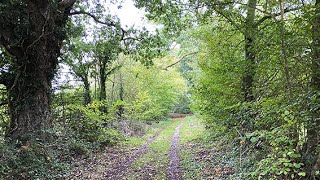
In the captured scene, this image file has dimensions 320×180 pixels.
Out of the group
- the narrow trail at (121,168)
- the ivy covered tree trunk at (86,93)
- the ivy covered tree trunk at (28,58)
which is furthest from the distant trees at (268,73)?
the ivy covered tree trunk at (86,93)

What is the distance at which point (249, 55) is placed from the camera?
6668mm

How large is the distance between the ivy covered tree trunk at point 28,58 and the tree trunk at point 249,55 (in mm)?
6020

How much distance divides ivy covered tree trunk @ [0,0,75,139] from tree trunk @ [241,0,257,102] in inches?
237

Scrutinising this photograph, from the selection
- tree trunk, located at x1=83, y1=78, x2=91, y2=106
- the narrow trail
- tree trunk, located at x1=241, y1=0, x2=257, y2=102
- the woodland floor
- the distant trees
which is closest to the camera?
the distant trees

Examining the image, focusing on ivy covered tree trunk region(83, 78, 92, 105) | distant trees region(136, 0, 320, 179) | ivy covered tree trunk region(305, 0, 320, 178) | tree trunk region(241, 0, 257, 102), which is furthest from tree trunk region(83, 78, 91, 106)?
ivy covered tree trunk region(305, 0, 320, 178)

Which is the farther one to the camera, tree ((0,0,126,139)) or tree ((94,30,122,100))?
tree ((94,30,122,100))

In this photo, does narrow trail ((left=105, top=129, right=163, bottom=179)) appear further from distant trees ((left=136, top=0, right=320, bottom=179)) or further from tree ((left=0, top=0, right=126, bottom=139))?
distant trees ((left=136, top=0, right=320, bottom=179))

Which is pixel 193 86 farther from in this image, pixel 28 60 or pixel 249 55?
pixel 28 60

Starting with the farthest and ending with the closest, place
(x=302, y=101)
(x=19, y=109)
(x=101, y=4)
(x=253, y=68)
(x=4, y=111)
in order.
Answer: (x=101, y=4) < (x=4, y=111) < (x=19, y=109) < (x=253, y=68) < (x=302, y=101)

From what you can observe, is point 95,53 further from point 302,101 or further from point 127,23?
point 302,101

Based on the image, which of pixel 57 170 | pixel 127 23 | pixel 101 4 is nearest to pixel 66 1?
pixel 101 4

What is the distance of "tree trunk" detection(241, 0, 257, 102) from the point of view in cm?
602

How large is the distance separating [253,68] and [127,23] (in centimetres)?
707

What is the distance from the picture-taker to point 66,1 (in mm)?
9102
